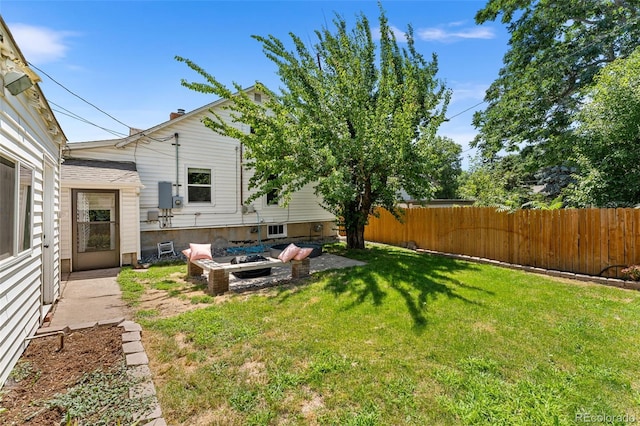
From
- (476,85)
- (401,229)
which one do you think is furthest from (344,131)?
(476,85)

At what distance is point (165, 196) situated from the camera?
31.5 feet

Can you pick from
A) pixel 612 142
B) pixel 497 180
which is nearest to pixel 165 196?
pixel 612 142

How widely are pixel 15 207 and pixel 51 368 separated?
174 cm

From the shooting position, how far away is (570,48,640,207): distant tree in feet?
23.0

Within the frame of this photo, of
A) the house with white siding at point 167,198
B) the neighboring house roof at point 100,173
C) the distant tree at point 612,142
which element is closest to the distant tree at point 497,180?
the distant tree at point 612,142

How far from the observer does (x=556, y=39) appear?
12.6 metres

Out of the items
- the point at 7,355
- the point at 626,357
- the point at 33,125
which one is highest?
the point at 33,125

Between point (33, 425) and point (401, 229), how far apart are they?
11220 mm

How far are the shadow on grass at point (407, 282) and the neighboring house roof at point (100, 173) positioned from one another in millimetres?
6548

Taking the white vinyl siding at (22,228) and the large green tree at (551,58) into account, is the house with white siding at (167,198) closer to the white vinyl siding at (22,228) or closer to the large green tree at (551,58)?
the white vinyl siding at (22,228)

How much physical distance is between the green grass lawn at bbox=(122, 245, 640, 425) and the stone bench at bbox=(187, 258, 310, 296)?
498 millimetres

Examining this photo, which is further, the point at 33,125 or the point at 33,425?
the point at 33,125

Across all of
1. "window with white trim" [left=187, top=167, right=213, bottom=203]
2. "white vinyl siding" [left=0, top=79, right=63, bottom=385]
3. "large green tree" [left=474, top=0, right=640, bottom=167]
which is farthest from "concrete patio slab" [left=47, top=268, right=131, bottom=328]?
"large green tree" [left=474, top=0, right=640, bottom=167]

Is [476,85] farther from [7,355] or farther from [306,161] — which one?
[7,355]
